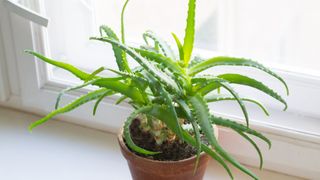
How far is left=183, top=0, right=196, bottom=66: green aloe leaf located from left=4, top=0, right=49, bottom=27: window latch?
0.31 m

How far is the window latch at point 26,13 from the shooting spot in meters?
0.94

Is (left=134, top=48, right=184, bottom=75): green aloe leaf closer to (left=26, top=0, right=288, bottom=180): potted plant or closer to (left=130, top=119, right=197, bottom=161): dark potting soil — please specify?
(left=26, top=0, right=288, bottom=180): potted plant

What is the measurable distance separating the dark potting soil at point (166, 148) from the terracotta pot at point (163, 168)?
0.06ft

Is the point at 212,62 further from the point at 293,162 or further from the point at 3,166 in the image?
the point at 3,166

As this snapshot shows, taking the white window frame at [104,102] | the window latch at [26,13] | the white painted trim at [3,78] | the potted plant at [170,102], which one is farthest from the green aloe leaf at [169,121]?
the white painted trim at [3,78]

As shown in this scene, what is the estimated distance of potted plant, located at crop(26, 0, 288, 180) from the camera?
0.68 meters

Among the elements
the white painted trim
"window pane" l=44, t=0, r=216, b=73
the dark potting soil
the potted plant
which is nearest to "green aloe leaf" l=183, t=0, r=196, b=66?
the potted plant

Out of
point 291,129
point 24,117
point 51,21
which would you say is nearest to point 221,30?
point 291,129

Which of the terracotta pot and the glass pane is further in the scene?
the glass pane

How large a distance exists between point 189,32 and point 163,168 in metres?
0.19

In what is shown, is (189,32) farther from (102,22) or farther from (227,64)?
(102,22)

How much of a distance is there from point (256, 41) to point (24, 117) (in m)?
0.49

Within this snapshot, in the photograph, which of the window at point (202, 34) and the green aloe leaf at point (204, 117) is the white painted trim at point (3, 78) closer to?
the window at point (202, 34)

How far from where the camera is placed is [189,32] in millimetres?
719
